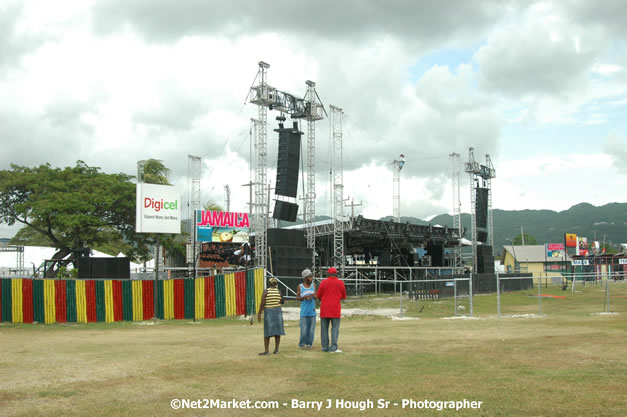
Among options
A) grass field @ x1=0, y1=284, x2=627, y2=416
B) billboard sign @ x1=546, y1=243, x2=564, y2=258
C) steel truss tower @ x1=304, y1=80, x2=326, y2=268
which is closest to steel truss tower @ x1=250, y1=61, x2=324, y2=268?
steel truss tower @ x1=304, y1=80, x2=326, y2=268

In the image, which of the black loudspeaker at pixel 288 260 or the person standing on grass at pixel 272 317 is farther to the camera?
the black loudspeaker at pixel 288 260

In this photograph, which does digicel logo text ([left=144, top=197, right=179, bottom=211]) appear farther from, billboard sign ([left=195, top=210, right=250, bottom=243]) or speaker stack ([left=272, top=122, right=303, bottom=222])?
billboard sign ([left=195, top=210, right=250, bottom=243])

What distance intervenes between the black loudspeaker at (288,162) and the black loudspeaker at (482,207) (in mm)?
29396

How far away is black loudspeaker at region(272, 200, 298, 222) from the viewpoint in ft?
115

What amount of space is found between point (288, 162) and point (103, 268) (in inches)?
570

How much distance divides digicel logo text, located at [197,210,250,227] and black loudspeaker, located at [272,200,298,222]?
18.1 metres

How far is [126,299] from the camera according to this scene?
2262cm

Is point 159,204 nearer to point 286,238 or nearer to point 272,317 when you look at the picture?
point 286,238

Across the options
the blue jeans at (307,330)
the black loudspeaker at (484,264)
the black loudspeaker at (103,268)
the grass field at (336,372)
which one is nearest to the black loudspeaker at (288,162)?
the black loudspeaker at (103,268)

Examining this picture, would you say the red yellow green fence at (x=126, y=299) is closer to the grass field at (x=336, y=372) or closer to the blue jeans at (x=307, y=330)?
the grass field at (x=336, y=372)

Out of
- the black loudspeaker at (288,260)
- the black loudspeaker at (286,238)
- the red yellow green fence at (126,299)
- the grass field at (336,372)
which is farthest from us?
the black loudspeaker at (286,238)

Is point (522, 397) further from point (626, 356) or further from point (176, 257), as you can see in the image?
point (176, 257)

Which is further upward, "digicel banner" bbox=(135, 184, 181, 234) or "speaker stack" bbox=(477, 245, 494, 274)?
"digicel banner" bbox=(135, 184, 181, 234)

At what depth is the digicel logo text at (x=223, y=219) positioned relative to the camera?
5206 centimetres
